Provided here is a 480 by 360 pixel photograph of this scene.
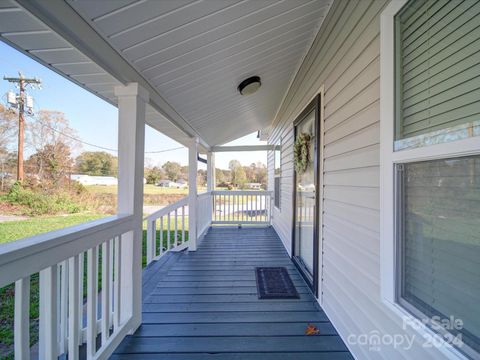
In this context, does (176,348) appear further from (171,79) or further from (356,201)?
(171,79)

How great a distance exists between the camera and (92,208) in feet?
7.03

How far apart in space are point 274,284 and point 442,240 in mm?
2107

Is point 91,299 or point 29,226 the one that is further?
point 91,299

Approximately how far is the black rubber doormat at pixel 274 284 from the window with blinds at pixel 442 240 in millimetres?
1511

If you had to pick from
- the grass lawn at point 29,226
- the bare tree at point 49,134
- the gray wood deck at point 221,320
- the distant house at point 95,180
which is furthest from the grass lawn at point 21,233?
the gray wood deck at point 221,320

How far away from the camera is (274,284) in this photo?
2826 millimetres

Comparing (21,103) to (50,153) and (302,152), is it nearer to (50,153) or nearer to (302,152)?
(50,153)

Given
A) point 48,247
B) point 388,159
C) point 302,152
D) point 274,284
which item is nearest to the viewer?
point 48,247

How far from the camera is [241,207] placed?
6.59 m

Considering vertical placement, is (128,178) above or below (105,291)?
above

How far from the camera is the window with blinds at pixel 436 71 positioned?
2.83 feet

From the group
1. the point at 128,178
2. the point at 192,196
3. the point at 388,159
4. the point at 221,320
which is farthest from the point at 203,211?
the point at 388,159

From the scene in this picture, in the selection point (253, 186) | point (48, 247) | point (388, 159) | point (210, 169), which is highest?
point (210, 169)

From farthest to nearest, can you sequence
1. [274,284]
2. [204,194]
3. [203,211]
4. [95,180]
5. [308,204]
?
[204,194], [203,211], [308,204], [274,284], [95,180]
